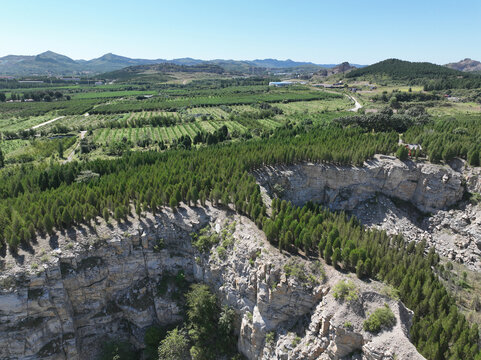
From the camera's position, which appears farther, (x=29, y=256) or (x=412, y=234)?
(x=412, y=234)

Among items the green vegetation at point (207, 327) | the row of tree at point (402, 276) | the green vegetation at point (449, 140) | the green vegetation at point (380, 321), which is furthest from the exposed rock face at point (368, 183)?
the green vegetation at point (380, 321)

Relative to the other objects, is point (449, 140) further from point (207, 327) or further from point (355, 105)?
point (355, 105)

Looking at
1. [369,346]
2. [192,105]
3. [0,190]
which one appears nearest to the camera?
[369,346]

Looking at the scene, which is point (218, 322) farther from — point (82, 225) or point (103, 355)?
point (82, 225)

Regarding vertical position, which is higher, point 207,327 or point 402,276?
point 402,276

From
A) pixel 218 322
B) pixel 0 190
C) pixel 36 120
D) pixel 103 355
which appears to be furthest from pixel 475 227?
pixel 36 120

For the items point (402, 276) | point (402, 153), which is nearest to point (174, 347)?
point (402, 276)
